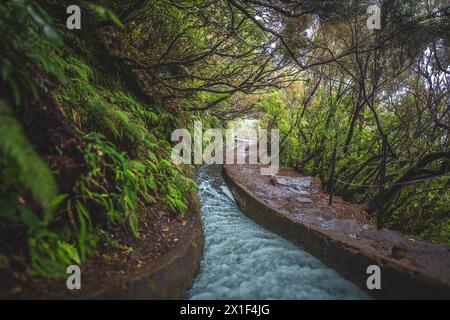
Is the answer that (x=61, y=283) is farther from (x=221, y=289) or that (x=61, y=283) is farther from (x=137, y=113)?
(x=137, y=113)

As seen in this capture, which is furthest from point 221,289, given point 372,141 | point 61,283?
point 372,141

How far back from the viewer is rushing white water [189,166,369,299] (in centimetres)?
329

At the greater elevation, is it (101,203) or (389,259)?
(101,203)

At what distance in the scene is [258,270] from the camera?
378cm

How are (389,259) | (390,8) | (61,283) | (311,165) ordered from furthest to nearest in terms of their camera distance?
(311,165)
(390,8)
(389,259)
(61,283)

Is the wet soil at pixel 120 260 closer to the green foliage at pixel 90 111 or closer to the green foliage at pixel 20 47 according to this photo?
the green foliage at pixel 90 111

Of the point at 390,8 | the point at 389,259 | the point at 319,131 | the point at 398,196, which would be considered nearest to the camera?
the point at 389,259

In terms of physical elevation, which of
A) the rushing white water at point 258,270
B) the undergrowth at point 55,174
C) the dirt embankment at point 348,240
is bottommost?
the rushing white water at point 258,270

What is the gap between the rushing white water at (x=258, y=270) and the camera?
329 cm

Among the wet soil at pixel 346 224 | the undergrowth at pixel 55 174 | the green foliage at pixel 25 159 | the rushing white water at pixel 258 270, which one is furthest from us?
the wet soil at pixel 346 224

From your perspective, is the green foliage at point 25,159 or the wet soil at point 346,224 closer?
the green foliage at point 25,159

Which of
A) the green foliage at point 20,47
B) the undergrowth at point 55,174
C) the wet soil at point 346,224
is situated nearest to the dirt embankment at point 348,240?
the wet soil at point 346,224

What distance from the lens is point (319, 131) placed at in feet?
29.1
